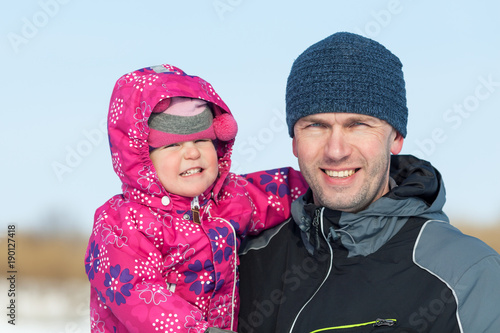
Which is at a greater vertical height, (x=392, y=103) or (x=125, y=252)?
(x=392, y=103)

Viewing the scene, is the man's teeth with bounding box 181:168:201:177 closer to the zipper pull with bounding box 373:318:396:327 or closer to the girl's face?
the girl's face

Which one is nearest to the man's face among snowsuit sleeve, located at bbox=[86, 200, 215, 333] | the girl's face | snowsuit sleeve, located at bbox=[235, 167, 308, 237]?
snowsuit sleeve, located at bbox=[235, 167, 308, 237]

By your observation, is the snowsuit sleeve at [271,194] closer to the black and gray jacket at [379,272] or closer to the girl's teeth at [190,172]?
the black and gray jacket at [379,272]

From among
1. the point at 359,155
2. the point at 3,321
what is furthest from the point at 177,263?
the point at 3,321

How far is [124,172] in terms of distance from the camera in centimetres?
279

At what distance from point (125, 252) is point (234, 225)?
1.77 feet

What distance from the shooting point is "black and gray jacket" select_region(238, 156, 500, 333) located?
2.21 metres

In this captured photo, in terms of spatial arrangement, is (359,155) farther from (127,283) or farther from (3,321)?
(3,321)

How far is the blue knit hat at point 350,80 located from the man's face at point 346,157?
0.05 m

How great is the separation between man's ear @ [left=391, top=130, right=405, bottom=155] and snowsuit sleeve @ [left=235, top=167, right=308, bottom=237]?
494mm

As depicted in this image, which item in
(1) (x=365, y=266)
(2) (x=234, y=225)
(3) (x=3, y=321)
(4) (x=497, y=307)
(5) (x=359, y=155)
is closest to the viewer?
(4) (x=497, y=307)

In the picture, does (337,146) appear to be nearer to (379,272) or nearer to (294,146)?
(294,146)

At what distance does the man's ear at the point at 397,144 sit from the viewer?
2.85 metres

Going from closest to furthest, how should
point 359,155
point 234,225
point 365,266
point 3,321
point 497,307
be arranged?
point 497,307 < point 365,266 < point 359,155 < point 234,225 < point 3,321
